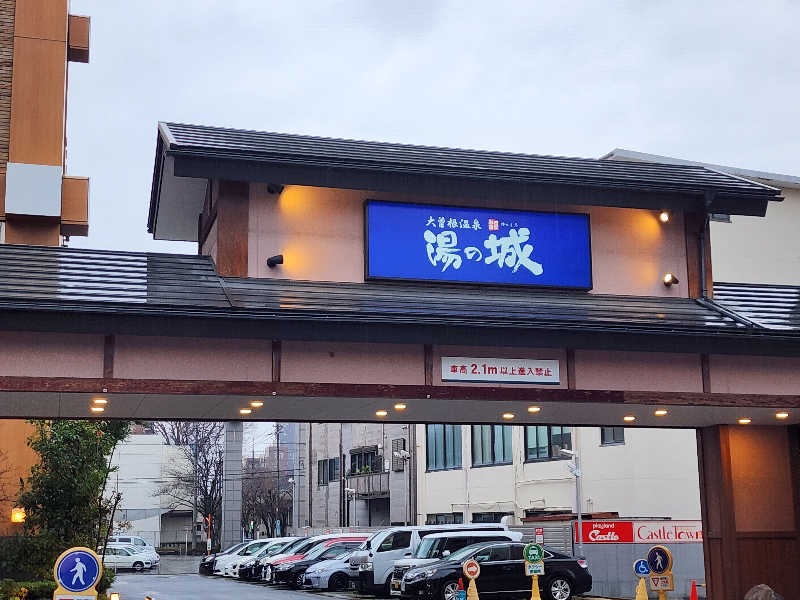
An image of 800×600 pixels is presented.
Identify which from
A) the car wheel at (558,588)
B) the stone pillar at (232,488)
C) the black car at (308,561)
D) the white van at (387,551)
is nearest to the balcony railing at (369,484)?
the stone pillar at (232,488)

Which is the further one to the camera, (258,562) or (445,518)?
(445,518)

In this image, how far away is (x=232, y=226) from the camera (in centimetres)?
1841

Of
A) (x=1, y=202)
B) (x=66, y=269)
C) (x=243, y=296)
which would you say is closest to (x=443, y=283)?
(x=243, y=296)

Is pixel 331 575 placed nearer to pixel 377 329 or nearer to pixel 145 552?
pixel 377 329

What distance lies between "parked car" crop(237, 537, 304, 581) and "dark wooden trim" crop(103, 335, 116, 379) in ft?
90.6

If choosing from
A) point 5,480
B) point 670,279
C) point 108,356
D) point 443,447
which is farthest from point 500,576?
point 443,447

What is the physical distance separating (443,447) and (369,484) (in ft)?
29.0

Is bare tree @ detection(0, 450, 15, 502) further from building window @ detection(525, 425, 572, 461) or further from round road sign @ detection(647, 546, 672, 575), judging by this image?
building window @ detection(525, 425, 572, 461)

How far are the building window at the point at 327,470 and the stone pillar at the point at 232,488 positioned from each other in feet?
24.2

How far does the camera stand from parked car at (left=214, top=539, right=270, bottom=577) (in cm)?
4575

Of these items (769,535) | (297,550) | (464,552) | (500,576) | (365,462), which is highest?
(365,462)

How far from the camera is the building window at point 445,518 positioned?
4944 cm

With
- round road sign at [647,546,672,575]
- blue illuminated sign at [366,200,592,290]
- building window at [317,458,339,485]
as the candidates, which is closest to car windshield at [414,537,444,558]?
round road sign at [647,546,672,575]

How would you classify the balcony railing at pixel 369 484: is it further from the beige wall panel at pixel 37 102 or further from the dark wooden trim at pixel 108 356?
the dark wooden trim at pixel 108 356
